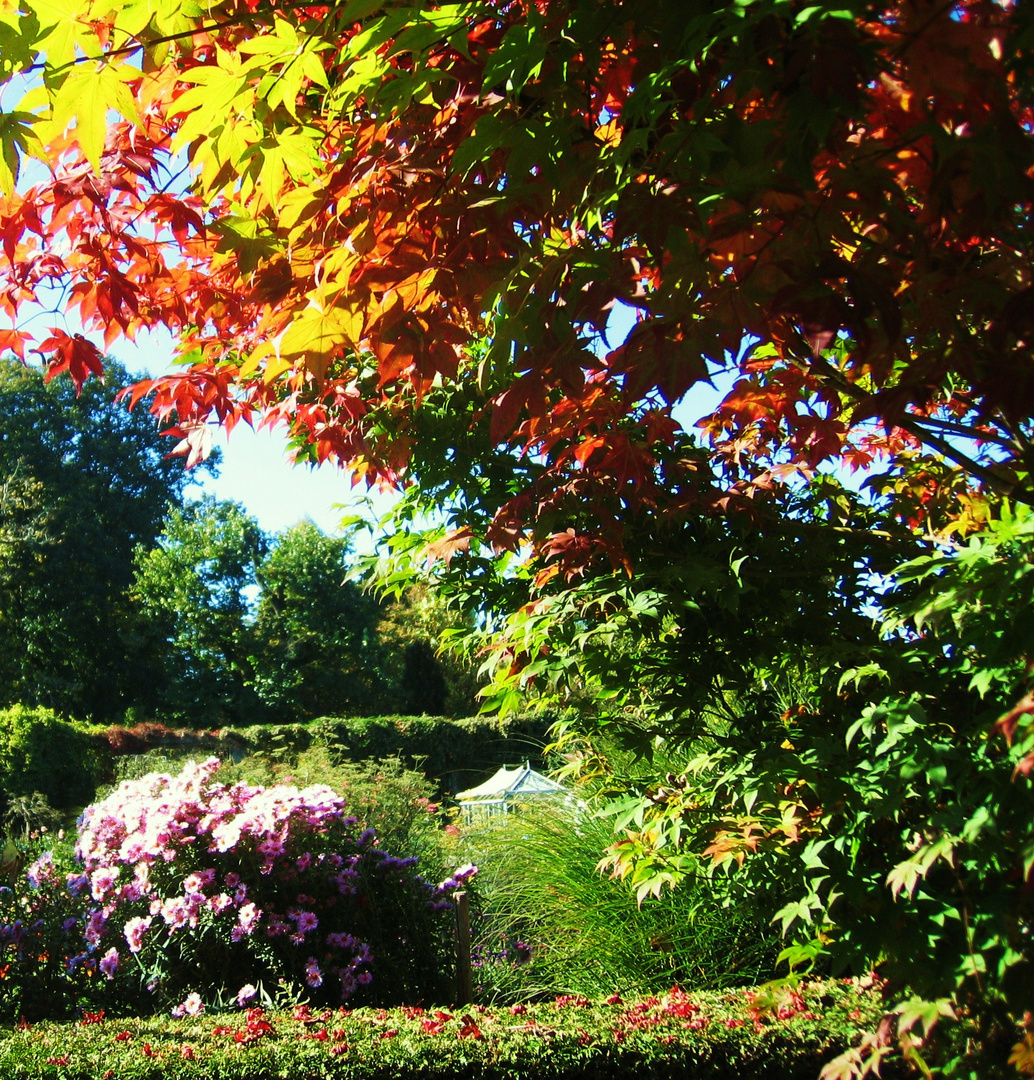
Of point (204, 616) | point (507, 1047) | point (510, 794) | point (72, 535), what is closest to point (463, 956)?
point (507, 1047)

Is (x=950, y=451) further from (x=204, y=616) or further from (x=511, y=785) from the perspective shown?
(x=204, y=616)

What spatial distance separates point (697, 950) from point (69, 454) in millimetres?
34616

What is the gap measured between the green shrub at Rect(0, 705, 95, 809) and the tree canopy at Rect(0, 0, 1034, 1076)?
14027mm

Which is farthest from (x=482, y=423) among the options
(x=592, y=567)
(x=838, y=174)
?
(x=838, y=174)

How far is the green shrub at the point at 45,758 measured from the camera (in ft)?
48.0

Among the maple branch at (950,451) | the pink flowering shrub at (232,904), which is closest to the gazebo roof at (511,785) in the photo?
the pink flowering shrub at (232,904)

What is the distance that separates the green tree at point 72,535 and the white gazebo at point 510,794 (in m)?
22.2

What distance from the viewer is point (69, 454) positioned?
111 feet

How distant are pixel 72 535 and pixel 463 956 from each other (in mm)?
30324

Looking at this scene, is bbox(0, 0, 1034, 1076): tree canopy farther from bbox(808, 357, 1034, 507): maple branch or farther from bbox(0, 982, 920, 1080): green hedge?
bbox(0, 982, 920, 1080): green hedge

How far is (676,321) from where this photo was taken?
158 centimetres

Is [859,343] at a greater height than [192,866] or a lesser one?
greater

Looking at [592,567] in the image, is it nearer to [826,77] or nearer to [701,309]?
[701,309]

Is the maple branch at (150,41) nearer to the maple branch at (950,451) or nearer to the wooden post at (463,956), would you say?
the maple branch at (950,451)
